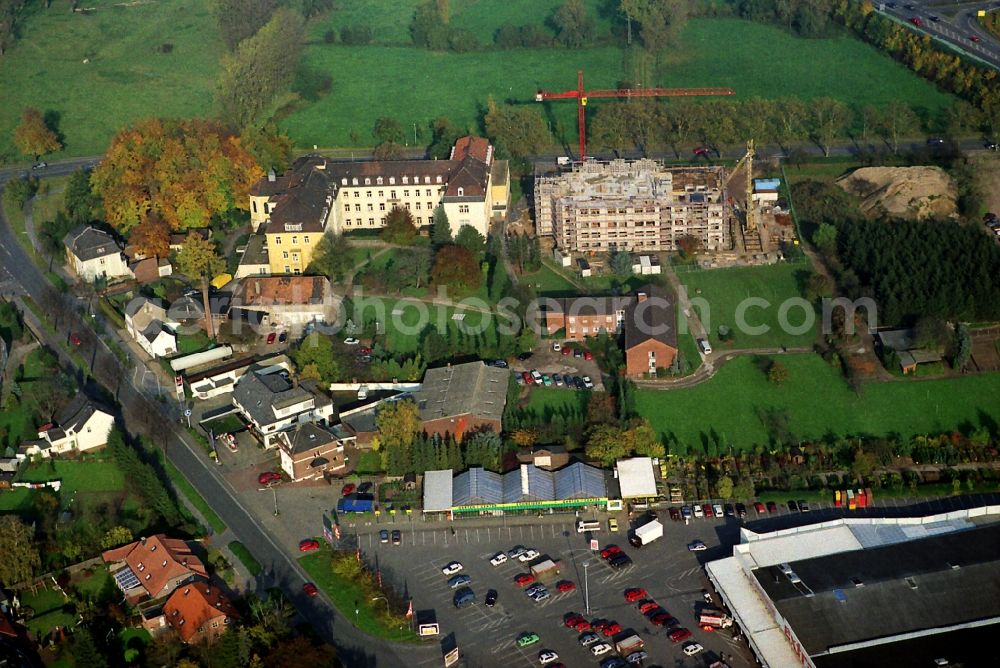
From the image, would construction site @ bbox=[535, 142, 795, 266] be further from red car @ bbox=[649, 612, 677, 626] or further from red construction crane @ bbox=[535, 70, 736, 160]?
red car @ bbox=[649, 612, 677, 626]

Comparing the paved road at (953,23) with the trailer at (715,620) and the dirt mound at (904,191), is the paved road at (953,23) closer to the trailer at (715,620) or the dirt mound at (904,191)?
the dirt mound at (904,191)

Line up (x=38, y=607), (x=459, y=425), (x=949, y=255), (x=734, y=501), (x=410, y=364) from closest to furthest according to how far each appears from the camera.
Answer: (x=38, y=607), (x=734, y=501), (x=459, y=425), (x=410, y=364), (x=949, y=255)

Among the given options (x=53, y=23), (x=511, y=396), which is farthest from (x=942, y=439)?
(x=53, y=23)

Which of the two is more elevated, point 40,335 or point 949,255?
point 949,255

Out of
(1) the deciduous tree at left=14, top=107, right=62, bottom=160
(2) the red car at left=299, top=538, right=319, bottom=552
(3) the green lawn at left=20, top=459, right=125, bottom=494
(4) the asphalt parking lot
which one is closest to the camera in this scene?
(4) the asphalt parking lot

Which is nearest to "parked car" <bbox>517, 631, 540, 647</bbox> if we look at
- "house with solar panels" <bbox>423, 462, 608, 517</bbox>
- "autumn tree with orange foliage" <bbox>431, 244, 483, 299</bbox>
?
"house with solar panels" <bbox>423, 462, 608, 517</bbox>

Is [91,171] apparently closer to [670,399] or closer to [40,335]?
[40,335]

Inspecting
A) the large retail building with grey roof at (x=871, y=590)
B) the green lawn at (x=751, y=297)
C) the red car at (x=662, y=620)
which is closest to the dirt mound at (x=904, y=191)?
the green lawn at (x=751, y=297)
